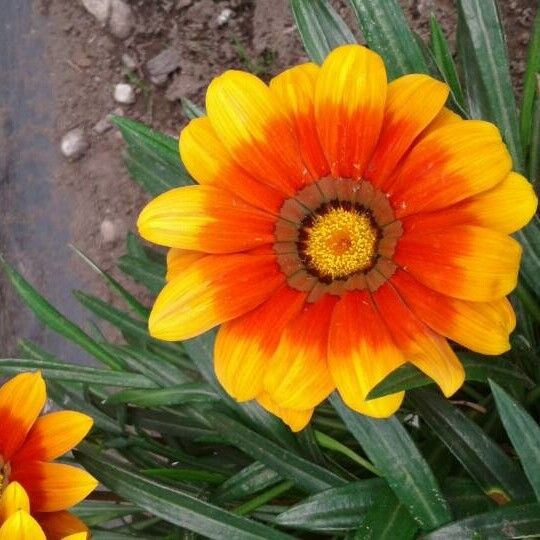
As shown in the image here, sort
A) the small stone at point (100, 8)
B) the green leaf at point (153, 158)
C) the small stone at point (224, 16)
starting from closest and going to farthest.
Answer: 1. the green leaf at point (153, 158)
2. the small stone at point (224, 16)
3. the small stone at point (100, 8)

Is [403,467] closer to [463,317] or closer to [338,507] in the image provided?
[338,507]

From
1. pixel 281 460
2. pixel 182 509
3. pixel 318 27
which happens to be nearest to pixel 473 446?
pixel 281 460

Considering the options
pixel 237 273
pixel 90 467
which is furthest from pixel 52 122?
pixel 237 273

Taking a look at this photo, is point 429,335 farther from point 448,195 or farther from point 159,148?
point 159,148

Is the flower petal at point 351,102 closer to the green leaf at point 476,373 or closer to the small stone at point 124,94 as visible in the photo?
the green leaf at point 476,373

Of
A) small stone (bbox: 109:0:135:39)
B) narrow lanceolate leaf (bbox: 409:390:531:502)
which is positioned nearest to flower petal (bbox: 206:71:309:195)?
narrow lanceolate leaf (bbox: 409:390:531:502)

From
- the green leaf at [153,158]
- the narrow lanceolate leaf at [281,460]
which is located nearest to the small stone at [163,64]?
the green leaf at [153,158]
